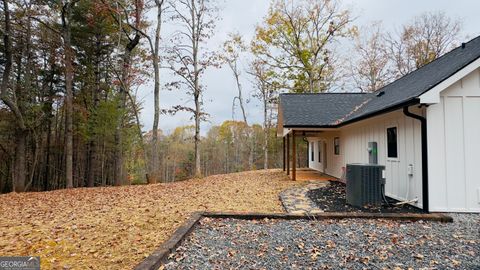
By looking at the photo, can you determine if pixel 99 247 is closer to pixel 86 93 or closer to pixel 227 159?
pixel 86 93

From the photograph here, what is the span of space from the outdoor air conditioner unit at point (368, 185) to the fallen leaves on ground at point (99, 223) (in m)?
1.80

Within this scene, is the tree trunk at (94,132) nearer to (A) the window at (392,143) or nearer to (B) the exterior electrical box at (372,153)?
(B) the exterior electrical box at (372,153)

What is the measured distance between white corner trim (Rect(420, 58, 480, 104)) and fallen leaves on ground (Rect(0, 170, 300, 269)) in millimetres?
3731

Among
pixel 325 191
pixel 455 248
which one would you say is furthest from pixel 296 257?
pixel 325 191

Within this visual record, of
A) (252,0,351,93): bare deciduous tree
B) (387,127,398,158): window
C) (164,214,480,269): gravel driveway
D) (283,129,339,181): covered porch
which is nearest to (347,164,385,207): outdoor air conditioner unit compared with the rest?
(387,127,398,158): window

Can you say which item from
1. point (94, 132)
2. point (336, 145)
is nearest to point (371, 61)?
point (336, 145)

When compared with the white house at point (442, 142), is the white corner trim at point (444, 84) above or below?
above

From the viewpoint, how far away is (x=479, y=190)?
5676 mm

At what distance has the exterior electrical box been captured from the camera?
8.63 m

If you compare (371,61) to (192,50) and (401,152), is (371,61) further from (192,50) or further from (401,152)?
(401,152)

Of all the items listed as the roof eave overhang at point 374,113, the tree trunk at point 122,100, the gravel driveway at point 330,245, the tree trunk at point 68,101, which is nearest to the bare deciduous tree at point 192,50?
the tree trunk at point 122,100

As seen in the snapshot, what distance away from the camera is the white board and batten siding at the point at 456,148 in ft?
18.6

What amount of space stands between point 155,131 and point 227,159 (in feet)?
56.2

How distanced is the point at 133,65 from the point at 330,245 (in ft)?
50.3
